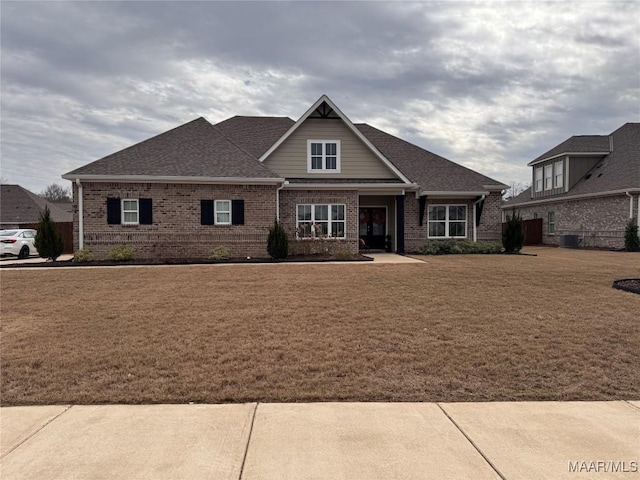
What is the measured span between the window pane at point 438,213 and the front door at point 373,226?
2.28m

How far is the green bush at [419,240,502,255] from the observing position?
1962cm

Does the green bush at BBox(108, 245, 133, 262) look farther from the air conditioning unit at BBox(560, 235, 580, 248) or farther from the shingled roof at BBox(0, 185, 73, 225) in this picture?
the shingled roof at BBox(0, 185, 73, 225)

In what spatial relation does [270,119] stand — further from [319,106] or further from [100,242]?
[100,242]

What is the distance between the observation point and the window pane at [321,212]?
18.9 m

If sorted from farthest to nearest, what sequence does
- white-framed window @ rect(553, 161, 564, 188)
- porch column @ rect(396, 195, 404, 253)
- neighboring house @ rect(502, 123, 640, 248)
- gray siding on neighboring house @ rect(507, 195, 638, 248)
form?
white-framed window @ rect(553, 161, 564, 188), neighboring house @ rect(502, 123, 640, 248), gray siding on neighboring house @ rect(507, 195, 638, 248), porch column @ rect(396, 195, 404, 253)

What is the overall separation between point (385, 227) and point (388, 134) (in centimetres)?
639

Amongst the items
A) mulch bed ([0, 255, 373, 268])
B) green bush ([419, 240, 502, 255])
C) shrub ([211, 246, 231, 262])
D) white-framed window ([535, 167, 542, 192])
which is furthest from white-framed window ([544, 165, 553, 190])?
shrub ([211, 246, 231, 262])

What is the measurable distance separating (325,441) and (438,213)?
1899 cm

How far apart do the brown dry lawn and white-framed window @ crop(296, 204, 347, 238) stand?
867cm

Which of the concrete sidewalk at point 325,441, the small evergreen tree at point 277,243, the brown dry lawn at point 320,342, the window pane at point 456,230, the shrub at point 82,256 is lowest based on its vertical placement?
the concrete sidewalk at point 325,441

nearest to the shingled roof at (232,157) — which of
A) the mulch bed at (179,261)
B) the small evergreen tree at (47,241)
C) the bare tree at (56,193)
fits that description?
the small evergreen tree at (47,241)

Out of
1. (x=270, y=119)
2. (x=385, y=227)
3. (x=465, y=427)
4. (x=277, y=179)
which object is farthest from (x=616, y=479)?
(x=270, y=119)

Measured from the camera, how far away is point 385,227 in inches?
849

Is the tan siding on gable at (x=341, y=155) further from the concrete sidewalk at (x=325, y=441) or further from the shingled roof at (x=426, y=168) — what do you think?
the concrete sidewalk at (x=325, y=441)
